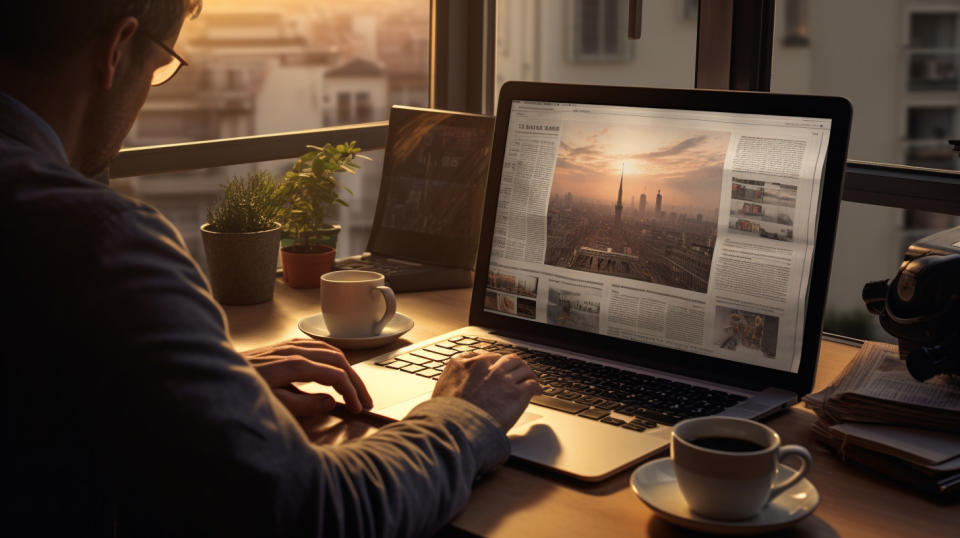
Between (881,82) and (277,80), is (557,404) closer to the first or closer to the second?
(277,80)

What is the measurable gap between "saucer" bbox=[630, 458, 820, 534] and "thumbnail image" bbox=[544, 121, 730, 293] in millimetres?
Answer: 358

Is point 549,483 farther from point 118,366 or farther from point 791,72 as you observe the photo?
point 791,72

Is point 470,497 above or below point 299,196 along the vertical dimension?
below

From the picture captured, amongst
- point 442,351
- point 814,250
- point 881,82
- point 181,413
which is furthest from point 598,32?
point 181,413

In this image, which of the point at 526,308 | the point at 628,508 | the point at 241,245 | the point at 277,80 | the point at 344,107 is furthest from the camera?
the point at 344,107

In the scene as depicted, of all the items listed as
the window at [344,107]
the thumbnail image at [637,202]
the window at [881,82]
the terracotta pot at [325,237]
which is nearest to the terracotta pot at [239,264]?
the terracotta pot at [325,237]

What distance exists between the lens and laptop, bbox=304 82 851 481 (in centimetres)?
104

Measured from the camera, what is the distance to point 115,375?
60 centimetres

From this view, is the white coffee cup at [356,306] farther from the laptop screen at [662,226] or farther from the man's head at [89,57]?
the man's head at [89,57]

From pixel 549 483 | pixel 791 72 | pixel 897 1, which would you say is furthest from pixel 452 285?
pixel 897 1

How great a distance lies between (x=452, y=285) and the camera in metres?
1.65

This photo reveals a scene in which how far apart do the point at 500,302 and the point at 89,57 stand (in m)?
0.71

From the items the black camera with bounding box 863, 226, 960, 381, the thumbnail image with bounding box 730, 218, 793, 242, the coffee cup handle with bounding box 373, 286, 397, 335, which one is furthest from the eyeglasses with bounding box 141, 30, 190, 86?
the black camera with bounding box 863, 226, 960, 381

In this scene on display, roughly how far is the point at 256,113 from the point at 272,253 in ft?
84.1
